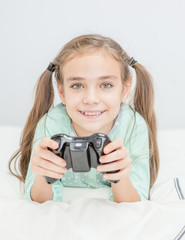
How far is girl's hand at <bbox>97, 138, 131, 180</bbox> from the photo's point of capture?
39.1 inches

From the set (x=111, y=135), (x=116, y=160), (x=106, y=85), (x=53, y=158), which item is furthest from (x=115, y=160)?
(x=111, y=135)

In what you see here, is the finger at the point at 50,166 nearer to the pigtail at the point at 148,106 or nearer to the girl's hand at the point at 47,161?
the girl's hand at the point at 47,161

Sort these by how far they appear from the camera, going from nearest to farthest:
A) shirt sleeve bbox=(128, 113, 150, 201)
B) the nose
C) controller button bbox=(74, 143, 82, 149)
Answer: controller button bbox=(74, 143, 82, 149) < the nose < shirt sleeve bbox=(128, 113, 150, 201)

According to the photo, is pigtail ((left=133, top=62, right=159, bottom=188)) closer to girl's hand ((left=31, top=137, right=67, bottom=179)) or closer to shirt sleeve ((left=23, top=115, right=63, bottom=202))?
shirt sleeve ((left=23, top=115, right=63, bottom=202))

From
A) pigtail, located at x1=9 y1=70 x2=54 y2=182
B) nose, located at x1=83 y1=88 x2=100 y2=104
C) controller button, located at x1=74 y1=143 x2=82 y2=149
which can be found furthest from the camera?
pigtail, located at x1=9 y1=70 x2=54 y2=182

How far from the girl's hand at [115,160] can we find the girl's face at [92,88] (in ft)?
0.65

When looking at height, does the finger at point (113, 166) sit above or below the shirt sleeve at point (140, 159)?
above

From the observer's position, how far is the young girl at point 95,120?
41.0 inches

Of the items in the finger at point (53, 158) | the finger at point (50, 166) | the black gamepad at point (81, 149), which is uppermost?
the black gamepad at point (81, 149)

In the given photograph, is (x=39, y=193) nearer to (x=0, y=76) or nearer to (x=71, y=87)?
(x=71, y=87)

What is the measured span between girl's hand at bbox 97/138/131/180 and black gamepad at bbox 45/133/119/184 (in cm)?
1

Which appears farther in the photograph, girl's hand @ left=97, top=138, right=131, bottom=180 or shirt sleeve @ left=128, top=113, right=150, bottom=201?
shirt sleeve @ left=128, top=113, right=150, bottom=201

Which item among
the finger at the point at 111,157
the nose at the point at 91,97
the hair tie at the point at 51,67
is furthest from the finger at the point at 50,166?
the hair tie at the point at 51,67

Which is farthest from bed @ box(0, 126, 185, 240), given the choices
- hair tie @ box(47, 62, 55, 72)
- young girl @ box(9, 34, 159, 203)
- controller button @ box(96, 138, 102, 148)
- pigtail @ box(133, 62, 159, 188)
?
hair tie @ box(47, 62, 55, 72)
